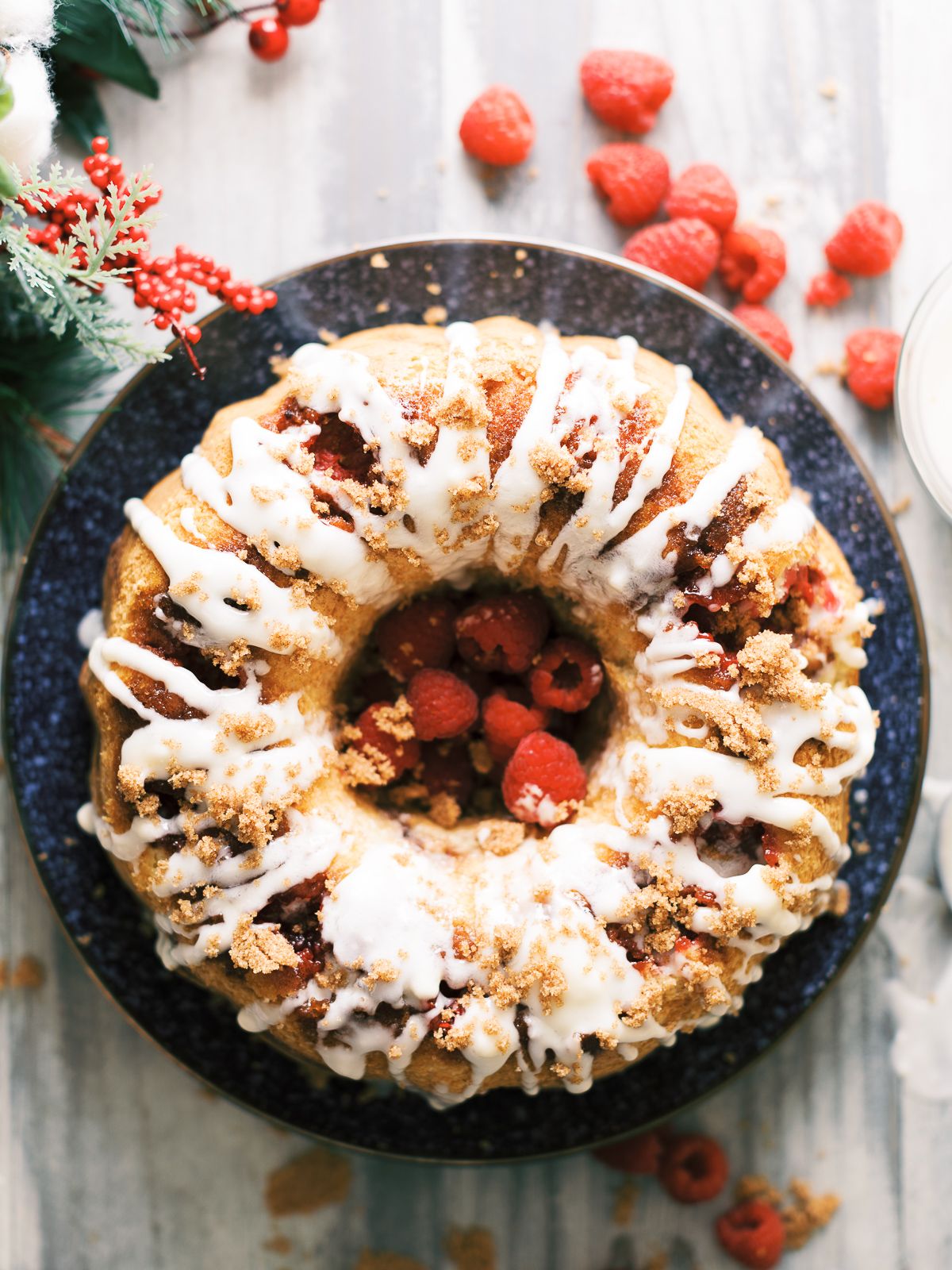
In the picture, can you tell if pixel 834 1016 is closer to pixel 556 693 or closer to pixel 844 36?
pixel 556 693

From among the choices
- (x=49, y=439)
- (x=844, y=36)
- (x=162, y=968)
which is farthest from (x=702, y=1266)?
(x=844, y=36)

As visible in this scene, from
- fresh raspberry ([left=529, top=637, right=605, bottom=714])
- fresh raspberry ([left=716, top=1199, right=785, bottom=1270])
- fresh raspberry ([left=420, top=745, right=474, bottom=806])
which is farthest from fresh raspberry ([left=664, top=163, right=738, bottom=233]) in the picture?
fresh raspberry ([left=716, top=1199, right=785, bottom=1270])

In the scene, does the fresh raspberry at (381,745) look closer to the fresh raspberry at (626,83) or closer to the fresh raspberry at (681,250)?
the fresh raspberry at (681,250)

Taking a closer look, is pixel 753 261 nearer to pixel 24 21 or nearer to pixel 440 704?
pixel 440 704

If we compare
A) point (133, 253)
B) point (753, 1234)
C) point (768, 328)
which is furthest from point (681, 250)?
point (753, 1234)

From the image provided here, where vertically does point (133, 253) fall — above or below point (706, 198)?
above

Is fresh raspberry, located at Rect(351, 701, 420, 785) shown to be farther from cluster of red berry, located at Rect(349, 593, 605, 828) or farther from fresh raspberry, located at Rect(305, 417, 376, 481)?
fresh raspberry, located at Rect(305, 417, 376, 481)

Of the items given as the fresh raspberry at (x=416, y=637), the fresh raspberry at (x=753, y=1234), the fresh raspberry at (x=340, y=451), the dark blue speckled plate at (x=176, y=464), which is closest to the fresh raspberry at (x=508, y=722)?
the fresh raspberry at (x=416, y=637)
